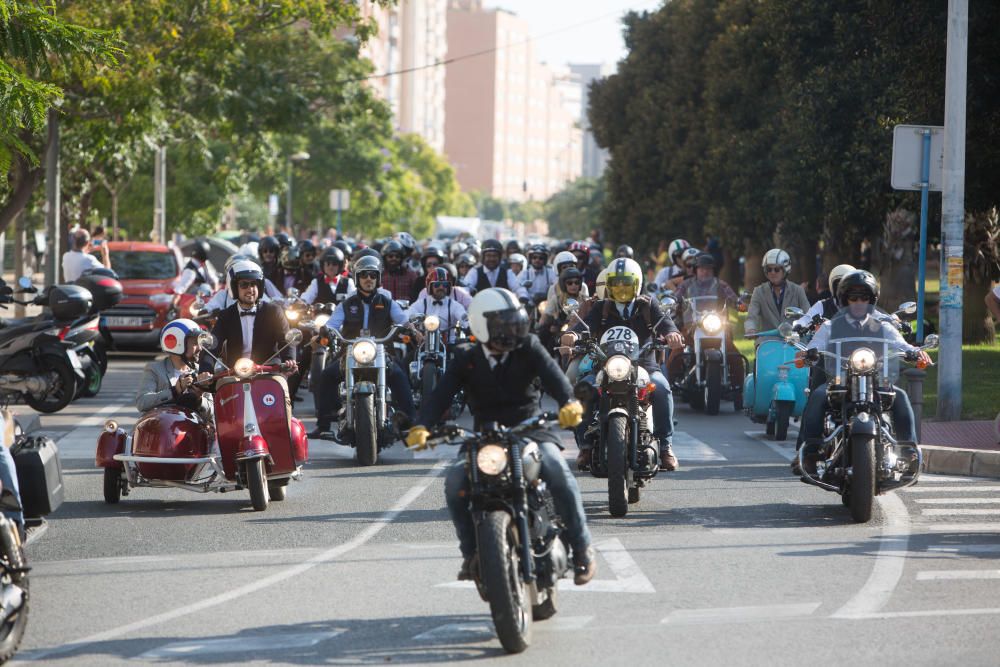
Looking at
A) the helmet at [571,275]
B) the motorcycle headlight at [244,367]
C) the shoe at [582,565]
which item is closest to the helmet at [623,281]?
the motorcycle headlight at [244,367]

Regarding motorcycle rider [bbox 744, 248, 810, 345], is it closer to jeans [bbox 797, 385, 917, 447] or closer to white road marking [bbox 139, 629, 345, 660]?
jeans [bbox 797, 385, 917, 447]

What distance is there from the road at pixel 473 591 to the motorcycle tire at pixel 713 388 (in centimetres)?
545

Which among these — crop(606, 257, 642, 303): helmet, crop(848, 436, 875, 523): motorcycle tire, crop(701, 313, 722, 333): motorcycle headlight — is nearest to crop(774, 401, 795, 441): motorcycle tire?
crop(701, 313, 722, 333): motorcycle headlight

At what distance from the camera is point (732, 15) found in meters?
43.8

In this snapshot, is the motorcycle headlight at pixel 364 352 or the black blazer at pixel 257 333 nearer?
the black blazer at pixel 257 333

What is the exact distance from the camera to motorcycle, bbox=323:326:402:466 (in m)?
14.2

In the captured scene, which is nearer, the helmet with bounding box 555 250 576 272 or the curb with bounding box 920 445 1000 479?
the curb with bounding box 920 445 1000 479

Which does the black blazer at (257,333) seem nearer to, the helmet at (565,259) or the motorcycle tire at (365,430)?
the motorcycle tire at (365,430)

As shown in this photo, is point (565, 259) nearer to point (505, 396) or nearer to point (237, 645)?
point (505, 396)

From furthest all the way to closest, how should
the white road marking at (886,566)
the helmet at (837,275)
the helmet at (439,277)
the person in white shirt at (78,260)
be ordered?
the person in white shirt at (78,260) → the helmet at (439,277) → the helmet at (837,275) → the white road marking at (886,566)

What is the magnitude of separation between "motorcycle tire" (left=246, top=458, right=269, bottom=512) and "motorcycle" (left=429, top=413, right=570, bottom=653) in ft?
13.2

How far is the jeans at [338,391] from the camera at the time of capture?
582 inches

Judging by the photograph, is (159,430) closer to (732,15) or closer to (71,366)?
(71,366)

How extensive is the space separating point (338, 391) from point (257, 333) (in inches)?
84.5
